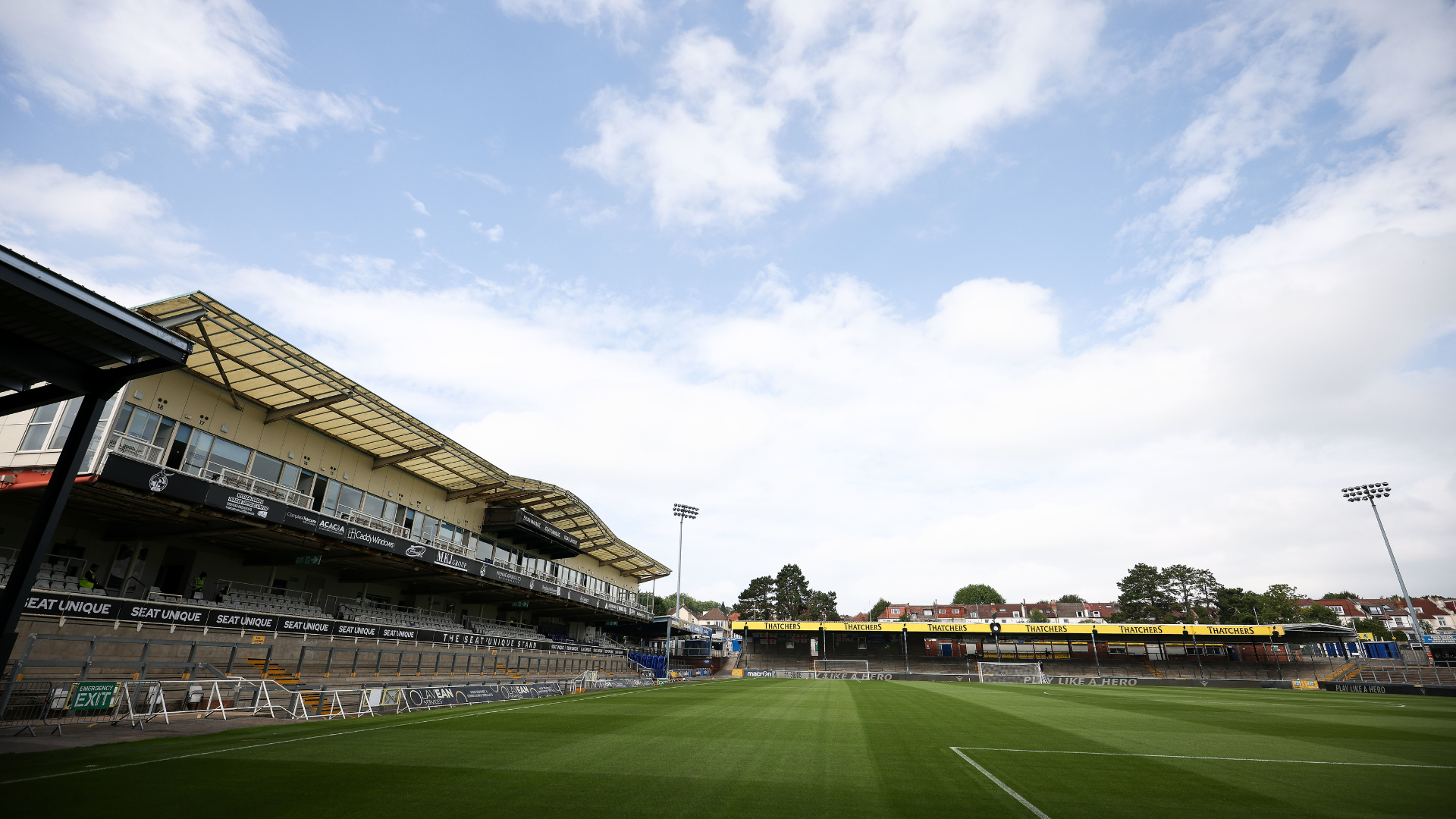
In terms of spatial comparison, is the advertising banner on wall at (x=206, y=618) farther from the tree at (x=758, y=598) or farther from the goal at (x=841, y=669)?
the tree at (x=758, y=598)

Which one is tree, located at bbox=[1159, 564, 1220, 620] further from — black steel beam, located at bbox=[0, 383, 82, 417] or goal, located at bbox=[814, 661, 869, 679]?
black steel beam, located at bbox=[0, 383, 82, 417]

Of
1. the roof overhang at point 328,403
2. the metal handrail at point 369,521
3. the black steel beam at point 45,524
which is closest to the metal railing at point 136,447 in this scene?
the roof overhang at point 328,403

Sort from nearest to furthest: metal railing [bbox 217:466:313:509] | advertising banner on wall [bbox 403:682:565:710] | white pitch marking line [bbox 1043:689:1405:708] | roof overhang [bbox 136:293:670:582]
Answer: advertising banner on wall [bbox 403:682:565:710]
roof overhang [bbox 136:293:670:582]
metal railing [bbox 217:466:313:509]
white pitch marking line [bbox 1043:689:1405:708]

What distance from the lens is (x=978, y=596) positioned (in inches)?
5512

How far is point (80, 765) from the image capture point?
862 centimetres

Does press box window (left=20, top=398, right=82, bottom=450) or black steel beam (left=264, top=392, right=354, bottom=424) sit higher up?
black steel beam (left=264, top=392, right=354, bottom=424)

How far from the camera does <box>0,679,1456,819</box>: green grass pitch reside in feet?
23.5

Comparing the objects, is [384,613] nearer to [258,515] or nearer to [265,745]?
[258,515]

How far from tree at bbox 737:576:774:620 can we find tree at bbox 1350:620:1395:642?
94472 mm

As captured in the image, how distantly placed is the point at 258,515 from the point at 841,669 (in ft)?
176

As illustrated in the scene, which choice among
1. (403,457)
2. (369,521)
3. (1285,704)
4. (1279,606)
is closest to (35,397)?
(369,521)

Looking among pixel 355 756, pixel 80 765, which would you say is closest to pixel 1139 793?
pixel 355 756

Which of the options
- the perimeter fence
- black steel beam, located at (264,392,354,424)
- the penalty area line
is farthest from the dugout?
the penalty area line

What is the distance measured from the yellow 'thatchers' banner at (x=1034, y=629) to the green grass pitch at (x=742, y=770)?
4461 cm
